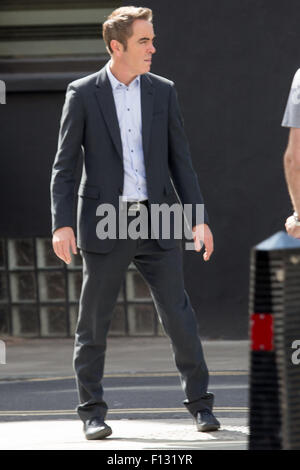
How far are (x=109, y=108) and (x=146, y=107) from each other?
181 mm

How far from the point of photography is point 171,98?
583 cm

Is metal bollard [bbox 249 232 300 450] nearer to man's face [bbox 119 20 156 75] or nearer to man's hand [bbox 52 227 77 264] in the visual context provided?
man's hand [bbox 52 227 77 264]

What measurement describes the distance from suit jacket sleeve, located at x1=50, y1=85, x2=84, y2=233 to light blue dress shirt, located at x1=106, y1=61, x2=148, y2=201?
21 centimetres

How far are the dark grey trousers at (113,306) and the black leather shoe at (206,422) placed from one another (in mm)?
40

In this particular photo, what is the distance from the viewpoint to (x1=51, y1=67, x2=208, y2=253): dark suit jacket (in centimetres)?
567

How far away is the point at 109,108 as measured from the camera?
18.7 ft

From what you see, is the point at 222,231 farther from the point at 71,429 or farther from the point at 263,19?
the point at 71,429

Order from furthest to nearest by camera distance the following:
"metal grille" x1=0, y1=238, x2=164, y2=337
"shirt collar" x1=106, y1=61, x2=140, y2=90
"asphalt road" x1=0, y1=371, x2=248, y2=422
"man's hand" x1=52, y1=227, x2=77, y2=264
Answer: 1. "metal grille" x1=0, y1=238, x2=164, y2=337
2. "asphalt road" x1=0, y1=371, x2=248, y2=422
3. "shirt collar" x1=106, y1=61, x2=140, y2=90
4. "man's hand" x1=52, y1=227, x2=77, y2=264

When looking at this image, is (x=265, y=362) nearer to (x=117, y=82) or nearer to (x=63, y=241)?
(x=63, y=241)

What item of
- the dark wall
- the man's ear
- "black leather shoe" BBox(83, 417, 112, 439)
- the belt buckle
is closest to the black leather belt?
the belt buckle

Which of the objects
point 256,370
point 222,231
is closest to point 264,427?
point 256,370

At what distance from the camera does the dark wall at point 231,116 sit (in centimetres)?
1034
